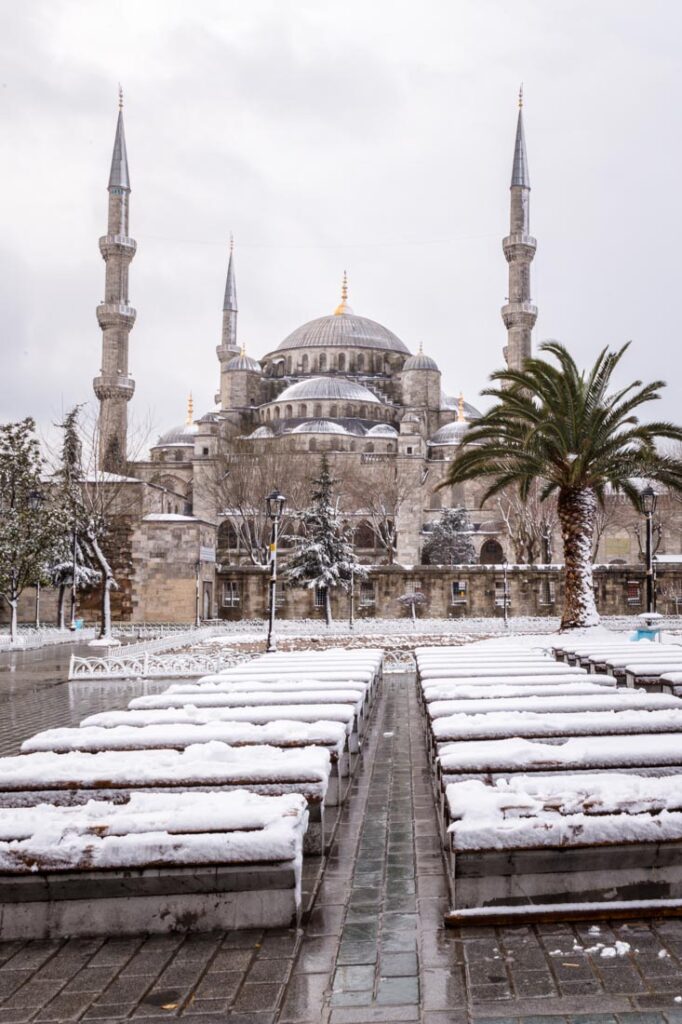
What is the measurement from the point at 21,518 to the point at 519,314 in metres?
36.2

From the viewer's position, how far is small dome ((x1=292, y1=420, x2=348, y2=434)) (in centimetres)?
5706

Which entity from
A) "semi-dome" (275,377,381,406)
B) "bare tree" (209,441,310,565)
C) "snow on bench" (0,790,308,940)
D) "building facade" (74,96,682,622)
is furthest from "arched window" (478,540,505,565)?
"snow on bench" (0,790,308,940)

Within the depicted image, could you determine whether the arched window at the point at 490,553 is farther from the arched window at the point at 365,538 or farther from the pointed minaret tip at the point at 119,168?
the pointed minaret tip at the point at 119,168

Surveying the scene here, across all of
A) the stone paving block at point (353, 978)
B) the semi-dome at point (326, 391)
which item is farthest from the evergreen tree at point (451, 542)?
the stone paving block at point (353, 978)

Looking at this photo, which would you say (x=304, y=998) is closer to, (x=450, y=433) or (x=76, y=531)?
(x=76, y=531)

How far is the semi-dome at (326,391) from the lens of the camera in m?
63.7

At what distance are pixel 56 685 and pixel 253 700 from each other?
346 inches

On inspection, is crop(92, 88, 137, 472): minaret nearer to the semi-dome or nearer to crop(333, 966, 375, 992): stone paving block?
the semi-dome

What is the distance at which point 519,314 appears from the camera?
52.1 metres

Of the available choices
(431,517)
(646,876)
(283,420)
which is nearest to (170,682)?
(646,876)

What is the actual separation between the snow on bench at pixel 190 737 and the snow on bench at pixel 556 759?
883 millimetres

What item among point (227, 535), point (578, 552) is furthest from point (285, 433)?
point (578, 552)

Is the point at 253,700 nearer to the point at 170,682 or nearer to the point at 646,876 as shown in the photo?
the point at 646,876

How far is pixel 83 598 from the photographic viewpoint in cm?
3400
